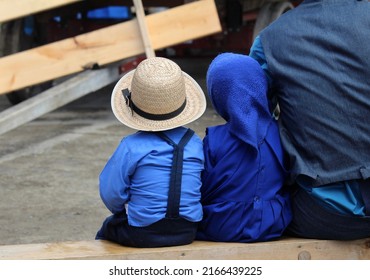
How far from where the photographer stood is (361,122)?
8.48 feet

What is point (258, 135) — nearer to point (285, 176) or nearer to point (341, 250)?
point (285, 176)

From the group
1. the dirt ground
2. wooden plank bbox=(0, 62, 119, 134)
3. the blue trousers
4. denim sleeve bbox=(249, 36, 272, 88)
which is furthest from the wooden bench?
wooden plank bbox=(0, 62, 119, 134)

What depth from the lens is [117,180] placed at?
8.61 feet

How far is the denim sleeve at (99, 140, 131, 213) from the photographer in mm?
2605

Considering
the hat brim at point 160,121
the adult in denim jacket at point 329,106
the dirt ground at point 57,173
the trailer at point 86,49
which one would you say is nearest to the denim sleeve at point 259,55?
the adult in denim jacket at point 329,106

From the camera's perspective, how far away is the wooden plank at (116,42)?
228 inches

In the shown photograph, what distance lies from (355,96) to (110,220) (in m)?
1.07

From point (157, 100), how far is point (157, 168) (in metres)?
0.26

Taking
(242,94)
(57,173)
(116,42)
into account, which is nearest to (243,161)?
(242,94)

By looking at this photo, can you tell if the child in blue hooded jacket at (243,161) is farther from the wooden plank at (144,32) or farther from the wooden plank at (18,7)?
the wooden plank at (18,7)

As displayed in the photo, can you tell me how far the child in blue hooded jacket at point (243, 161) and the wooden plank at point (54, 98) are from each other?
3157 mm

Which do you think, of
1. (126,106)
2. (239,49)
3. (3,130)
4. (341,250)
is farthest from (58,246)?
(239,49)

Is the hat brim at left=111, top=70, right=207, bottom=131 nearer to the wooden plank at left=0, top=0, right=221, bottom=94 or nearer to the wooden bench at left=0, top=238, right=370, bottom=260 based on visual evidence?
the wooden bench at left=0, top=238, right=370, bottom=260

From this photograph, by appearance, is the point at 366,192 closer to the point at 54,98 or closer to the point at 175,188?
the point at 175,188
